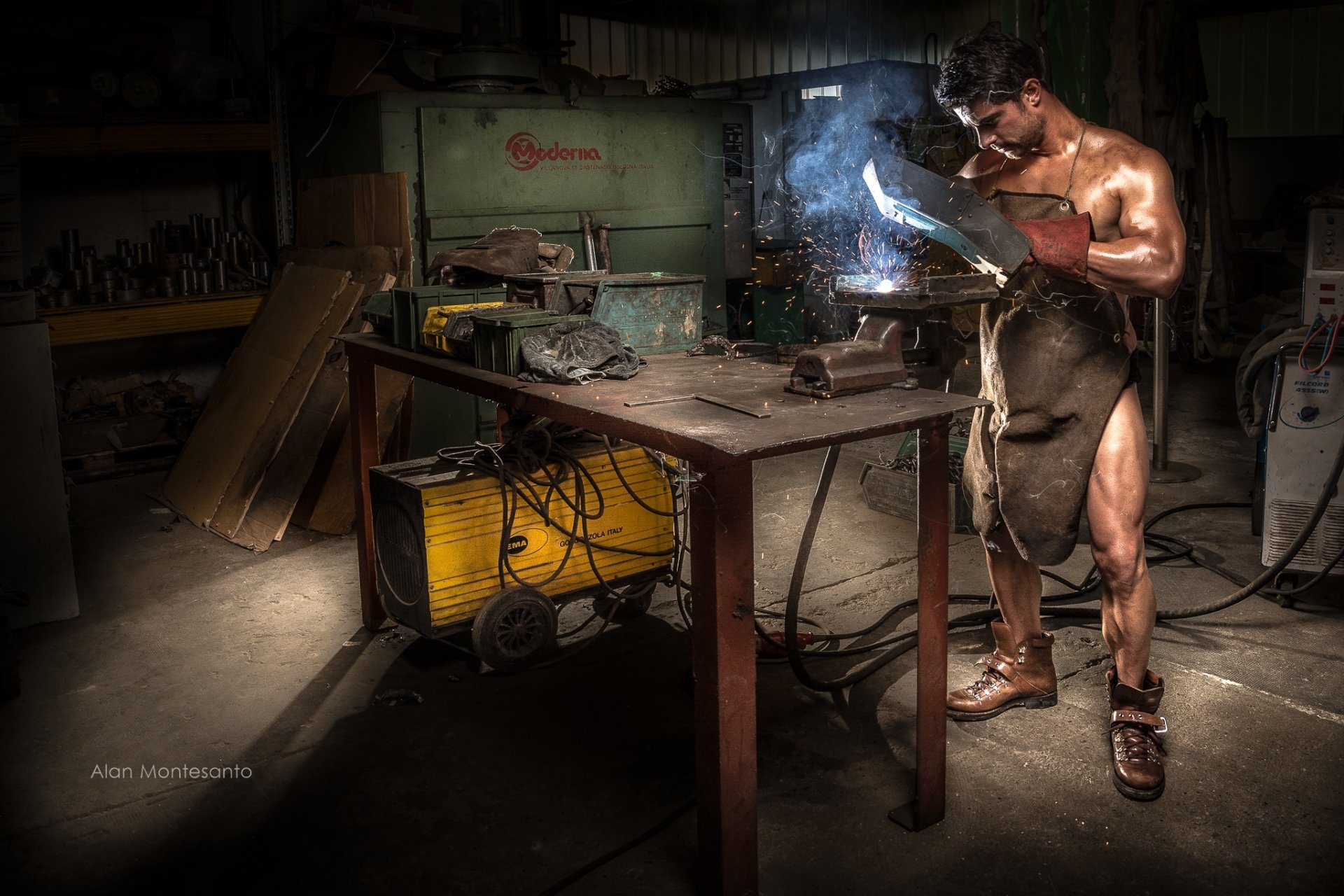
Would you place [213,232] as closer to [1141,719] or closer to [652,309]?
[652,309]

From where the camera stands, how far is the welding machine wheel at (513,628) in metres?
3.13

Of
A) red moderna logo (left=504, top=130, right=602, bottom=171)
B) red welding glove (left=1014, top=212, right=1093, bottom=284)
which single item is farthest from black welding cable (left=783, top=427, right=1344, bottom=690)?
red moderna logo (left=504, top=130, right=602, bottom=171)

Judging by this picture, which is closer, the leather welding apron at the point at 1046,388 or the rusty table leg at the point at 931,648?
the rusty table leg at the point at 931,648

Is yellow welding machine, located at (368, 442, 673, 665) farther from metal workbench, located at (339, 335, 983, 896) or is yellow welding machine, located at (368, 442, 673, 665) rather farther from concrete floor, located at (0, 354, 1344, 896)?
metal workbench, located at (339, 335, 983, 896)

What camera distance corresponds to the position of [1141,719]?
2.62 metres

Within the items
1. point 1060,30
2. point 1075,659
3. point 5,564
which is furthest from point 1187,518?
point 5,564

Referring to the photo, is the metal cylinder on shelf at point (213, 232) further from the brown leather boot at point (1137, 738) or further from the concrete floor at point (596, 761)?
the brown leather boot at point (1137, 738)

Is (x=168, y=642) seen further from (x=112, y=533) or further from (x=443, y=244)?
(x=443, y=244)

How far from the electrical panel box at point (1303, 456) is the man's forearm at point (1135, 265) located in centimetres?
161

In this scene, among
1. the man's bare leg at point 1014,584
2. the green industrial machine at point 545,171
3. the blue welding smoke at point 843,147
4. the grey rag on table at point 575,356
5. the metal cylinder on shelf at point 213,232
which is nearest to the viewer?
the grey rag on table at point 575,356

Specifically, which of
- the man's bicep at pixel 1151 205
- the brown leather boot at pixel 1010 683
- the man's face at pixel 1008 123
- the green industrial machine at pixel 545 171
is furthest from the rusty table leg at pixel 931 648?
the green industrial machine at pixel 545 171

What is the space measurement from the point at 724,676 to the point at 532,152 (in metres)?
4.14

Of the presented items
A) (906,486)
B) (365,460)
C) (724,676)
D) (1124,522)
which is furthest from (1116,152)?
(365,460)

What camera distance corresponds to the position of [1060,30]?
483cm
